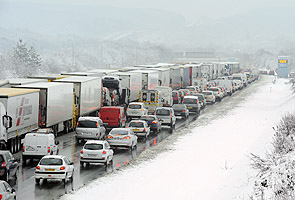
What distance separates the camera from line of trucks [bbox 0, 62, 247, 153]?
92.4ft

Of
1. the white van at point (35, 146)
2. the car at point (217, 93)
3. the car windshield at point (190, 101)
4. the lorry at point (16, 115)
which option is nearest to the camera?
the white van at point (35, 146)

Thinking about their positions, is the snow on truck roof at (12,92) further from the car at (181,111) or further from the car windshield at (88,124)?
the car at (181,111)

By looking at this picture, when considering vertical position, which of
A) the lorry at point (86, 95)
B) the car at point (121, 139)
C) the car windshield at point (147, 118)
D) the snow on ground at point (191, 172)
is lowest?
the snow on ground at point (191, 172)

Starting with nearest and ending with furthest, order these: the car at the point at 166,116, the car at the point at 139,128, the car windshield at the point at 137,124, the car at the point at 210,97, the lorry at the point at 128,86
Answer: the car at the point at 139,128 → the car windshield at the point at 137,124 → the car at the point at 166,116 → the lorry at the point at 128,86 → the car at the point at 210,97

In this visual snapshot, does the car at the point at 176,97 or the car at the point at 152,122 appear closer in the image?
the car at the point at 152,122

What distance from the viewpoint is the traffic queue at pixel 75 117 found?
25094 millimetres

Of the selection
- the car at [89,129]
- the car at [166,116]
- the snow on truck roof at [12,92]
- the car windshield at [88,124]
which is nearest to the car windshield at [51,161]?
the snow on truck roof at [12,92]

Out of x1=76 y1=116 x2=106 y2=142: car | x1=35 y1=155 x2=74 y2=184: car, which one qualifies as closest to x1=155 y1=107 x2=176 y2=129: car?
x1=76 y1=116 x2=106 y2=142: car

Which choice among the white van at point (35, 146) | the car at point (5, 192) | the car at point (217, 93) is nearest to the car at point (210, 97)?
the car at point (217, 93)

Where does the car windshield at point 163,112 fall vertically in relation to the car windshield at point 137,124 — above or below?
above

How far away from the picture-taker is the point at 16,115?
28.3 meters

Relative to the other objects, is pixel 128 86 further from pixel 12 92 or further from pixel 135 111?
pixel 12 92

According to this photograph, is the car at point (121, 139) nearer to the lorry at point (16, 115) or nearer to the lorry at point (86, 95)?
the lorry at point (16, 115)

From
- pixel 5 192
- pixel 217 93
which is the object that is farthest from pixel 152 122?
pixel 217 93
